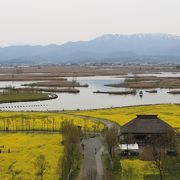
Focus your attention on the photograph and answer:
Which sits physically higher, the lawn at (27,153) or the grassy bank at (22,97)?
the lawn at (27,153)

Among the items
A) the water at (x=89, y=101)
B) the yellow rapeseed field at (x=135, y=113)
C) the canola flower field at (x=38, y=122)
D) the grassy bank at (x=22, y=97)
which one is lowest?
the water at (x=89, y=101)

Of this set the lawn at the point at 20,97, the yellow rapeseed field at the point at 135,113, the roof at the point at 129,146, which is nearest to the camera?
the roof at the point at 129,146

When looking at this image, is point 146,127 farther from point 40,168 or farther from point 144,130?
point 40,168

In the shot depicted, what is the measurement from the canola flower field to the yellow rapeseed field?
15.1ft

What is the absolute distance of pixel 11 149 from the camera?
1732 inches

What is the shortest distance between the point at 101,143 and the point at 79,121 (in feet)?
49.9

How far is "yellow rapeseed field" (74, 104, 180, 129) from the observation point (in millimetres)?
63122

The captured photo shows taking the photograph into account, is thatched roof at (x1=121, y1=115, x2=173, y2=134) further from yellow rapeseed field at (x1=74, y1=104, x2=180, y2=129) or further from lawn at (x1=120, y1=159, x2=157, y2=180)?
yellow rapeseed field at (x1=74, y1=104, x2=180, y2=129)

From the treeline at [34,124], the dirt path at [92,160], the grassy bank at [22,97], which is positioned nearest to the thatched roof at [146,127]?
the dirt path at [92,160]

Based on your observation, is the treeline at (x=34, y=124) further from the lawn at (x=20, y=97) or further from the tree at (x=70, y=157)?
the lawn at (x=20, y=97)

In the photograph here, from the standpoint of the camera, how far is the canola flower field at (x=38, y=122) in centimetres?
5631

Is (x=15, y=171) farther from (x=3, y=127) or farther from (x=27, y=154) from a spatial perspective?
(x=3, y=127)

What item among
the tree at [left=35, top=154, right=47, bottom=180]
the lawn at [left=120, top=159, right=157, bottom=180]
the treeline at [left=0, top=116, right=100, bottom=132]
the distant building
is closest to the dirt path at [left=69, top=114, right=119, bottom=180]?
the lawn at [left=120, top=159, right=157, bottom=180]

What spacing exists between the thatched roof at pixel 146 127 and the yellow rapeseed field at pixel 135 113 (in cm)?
1184
